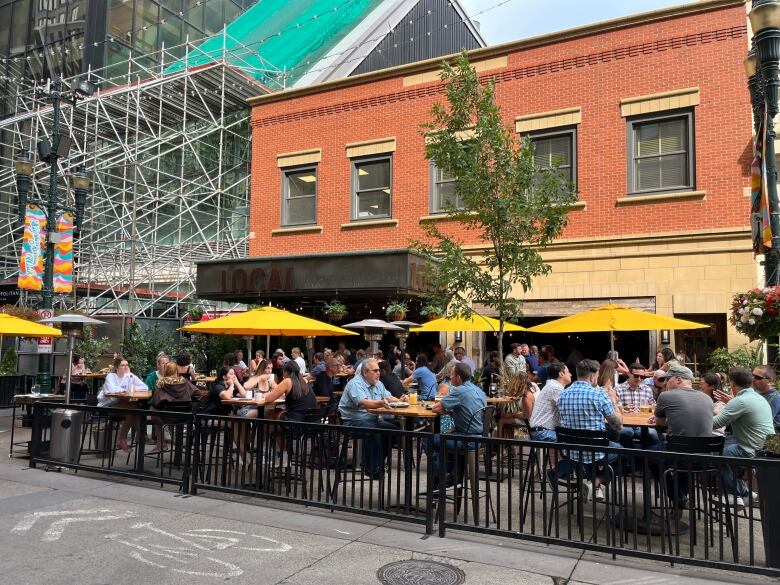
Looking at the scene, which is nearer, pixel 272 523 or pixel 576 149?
pixel 272 523

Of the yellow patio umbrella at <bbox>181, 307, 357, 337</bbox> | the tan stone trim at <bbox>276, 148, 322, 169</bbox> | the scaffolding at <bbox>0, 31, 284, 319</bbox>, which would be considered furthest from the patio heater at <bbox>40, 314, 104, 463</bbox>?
the scaffolding at <bbox>0, 31, 284, 319</bbox>

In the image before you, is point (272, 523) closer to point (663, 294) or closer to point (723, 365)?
point (723, 365)

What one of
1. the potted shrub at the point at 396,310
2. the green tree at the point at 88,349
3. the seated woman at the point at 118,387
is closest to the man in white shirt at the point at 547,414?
the seated woman at the point at 118,387

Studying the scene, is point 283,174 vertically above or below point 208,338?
above

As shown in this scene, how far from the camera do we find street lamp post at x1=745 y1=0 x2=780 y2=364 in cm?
809

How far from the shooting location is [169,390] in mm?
9492

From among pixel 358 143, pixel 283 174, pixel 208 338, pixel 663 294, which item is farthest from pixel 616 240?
pixel 208 338

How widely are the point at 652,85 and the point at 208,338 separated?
14537 mm

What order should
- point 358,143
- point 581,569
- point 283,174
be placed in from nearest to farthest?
point 581,569
point 358,143
point 283,174

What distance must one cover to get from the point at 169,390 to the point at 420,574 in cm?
567

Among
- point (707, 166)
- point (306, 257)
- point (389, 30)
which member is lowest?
point (306, 257)

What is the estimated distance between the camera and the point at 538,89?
15.7 m

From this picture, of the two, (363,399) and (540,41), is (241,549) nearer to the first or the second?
(363,399)

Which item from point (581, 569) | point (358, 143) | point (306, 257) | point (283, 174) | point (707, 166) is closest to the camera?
point (581, 569)
